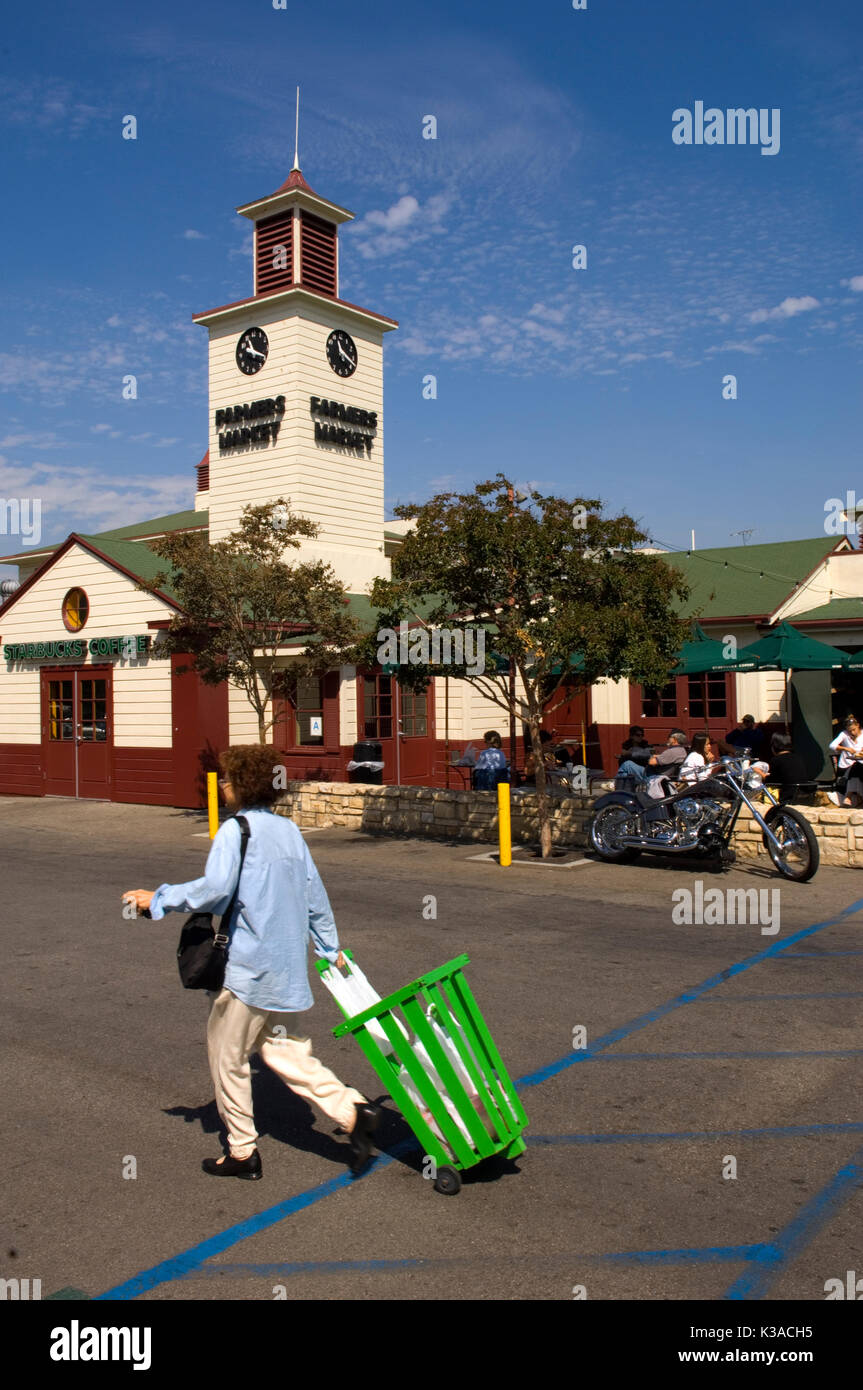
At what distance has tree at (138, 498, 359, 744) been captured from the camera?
625 inches

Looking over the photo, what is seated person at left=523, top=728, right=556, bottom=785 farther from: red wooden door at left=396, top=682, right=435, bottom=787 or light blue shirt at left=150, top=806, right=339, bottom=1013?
light blue shirt at left=150, top=806, right=339, bottom=1013

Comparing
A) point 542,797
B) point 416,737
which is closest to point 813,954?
point 542,797

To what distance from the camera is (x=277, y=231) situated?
80.1ft

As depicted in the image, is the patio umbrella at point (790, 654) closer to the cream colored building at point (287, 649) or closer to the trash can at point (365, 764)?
the cream colored building at point (287, 649)

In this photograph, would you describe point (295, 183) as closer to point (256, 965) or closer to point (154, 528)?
point (154, 528)

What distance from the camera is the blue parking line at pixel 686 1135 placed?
15.9 feet

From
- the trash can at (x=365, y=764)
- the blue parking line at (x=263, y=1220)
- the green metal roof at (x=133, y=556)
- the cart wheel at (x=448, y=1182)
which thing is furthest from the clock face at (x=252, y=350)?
the cart wheel at (x=448, y=1182)

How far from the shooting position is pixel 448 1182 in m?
4.33

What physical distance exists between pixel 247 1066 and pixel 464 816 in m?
10.6

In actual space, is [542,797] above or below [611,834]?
above

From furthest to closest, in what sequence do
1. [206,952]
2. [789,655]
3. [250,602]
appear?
[789,655]
[250,602]
[206,952]

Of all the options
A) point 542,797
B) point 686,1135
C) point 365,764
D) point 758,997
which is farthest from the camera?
point 365,764

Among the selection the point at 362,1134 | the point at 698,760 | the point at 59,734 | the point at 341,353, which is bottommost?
the point at 362,1134
